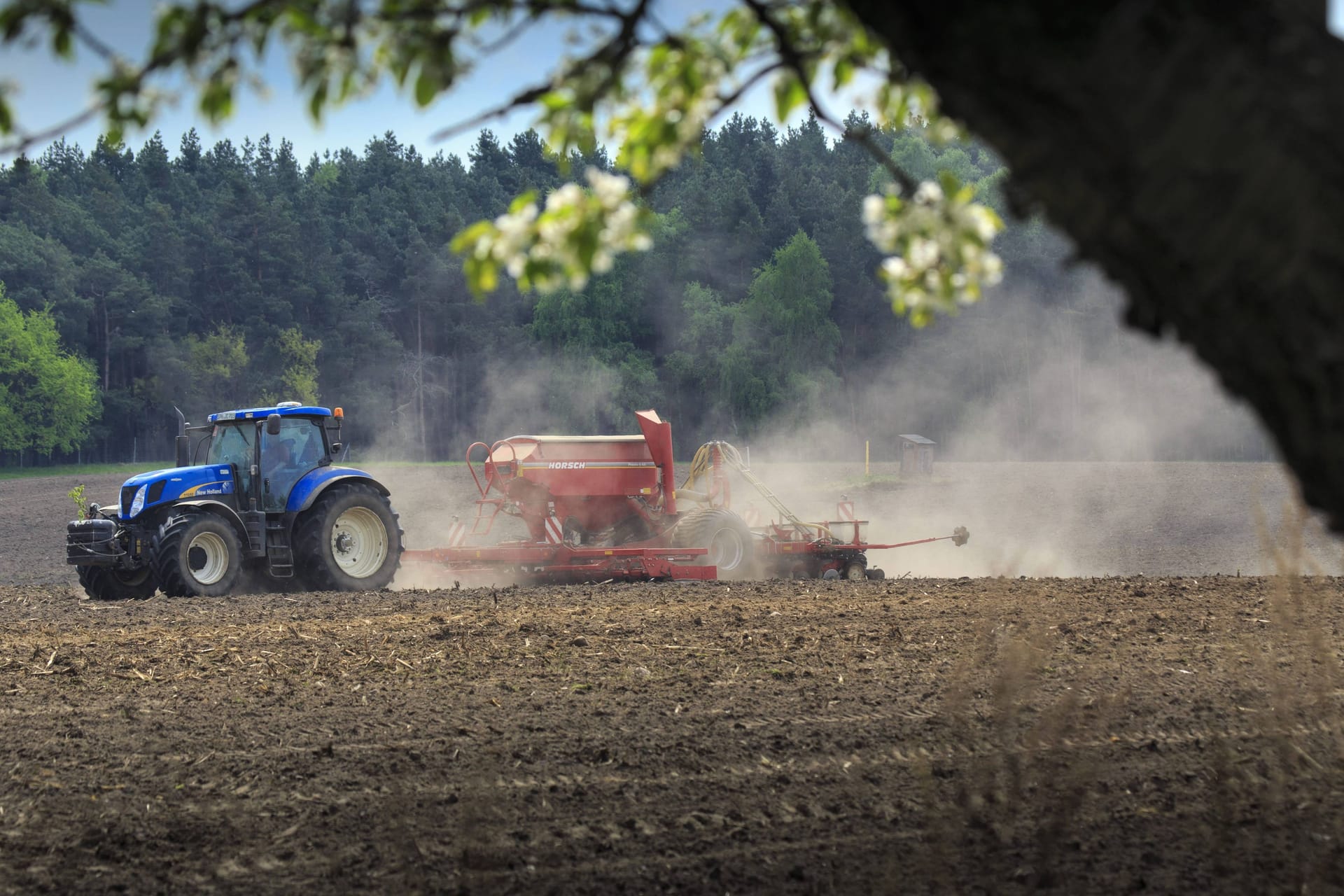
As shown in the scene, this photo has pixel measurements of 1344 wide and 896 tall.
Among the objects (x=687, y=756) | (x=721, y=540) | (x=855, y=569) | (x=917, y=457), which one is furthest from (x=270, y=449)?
(x=917, y=457)

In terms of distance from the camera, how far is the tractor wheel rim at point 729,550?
14461 millimetres

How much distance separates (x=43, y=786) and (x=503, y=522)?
51.9ft

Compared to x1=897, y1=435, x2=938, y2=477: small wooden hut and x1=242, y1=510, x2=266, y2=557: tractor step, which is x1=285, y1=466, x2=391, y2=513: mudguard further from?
x1=897, y1=435, x2=938, y2=477: small wooden hut

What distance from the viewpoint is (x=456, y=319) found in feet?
214

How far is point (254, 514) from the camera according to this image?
1291 centimetres

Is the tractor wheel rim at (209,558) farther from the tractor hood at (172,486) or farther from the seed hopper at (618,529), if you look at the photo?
the seed hopper at (618,529)

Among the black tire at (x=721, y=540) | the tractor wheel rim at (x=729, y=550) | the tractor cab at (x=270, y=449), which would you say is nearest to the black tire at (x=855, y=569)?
the black tire at (x=721, y=540)

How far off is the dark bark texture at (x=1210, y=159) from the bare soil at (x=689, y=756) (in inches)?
66.2

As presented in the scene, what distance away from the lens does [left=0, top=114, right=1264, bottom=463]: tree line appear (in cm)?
5616

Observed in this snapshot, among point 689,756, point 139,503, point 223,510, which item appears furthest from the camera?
point 223,510

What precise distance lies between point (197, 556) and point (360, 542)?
190cm

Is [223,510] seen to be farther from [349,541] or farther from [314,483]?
[349,541]

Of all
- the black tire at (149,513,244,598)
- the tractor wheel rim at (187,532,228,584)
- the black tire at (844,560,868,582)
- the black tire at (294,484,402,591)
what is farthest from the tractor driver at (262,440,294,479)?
the black tire at (844,560,868,582)

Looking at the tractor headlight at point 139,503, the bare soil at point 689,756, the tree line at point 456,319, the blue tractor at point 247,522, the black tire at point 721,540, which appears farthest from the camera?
the tree line at point 456,319
